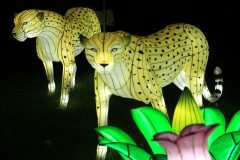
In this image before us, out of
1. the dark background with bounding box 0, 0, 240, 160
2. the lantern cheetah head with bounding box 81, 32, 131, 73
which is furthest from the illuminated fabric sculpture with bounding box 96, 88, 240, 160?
the dark background with bounding box 0, 0, 240, 160

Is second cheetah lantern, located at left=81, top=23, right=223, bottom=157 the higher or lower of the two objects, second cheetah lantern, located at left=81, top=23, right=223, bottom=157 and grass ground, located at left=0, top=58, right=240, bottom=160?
the higher

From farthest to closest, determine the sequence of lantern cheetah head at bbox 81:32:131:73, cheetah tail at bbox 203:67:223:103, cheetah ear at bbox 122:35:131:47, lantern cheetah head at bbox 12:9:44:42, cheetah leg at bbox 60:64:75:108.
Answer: cheetah leg at bbox 60:64:75:108 → lantern cheetah head at bbox 12:9:44:42 → cheetah tail at bbox 203:67:223:103 → cheetah ear at bbox 122:35:131:47 → lantern cheetah head at bbox 81:32:131:73

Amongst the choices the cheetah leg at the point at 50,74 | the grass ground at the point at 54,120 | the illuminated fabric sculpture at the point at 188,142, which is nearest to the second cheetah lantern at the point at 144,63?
the grass ground at the point at 54,120

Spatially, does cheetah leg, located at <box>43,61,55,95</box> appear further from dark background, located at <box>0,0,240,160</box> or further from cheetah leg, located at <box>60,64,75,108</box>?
cheetah leg, located at <box>60,64,75,108</box>

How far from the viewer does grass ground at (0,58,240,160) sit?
5102 mm

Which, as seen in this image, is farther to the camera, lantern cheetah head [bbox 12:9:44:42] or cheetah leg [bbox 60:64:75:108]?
cheetah leg [bbox 60:64:75:108]

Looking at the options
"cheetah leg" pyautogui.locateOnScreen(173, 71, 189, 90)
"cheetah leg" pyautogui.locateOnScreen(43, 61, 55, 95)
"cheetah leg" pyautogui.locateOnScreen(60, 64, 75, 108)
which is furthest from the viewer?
"cheetah leg" pyautogui.locateOnScreen(43, 61, 55, 95)

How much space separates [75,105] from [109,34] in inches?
96.9

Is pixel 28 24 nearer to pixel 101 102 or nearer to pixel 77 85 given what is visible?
pixel 101 102

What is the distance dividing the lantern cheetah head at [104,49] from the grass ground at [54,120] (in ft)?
3.60

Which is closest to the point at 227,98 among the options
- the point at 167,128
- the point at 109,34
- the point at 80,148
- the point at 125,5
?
the point at 80,148

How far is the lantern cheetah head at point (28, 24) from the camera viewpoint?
579 cm

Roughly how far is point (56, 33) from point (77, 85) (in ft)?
4.78

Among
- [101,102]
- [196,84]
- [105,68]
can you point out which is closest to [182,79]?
[196,84]
